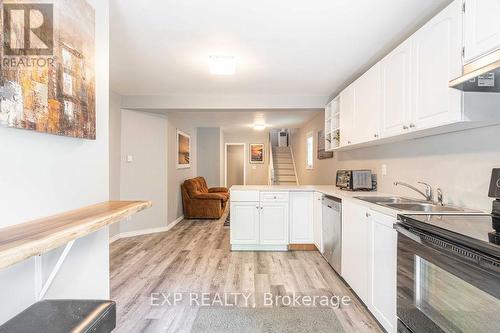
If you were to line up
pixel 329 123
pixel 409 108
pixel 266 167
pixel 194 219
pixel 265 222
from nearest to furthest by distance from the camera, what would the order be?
1. pixel 409 108
2. pixel 265 222
3. pixel 329 123
4. pixel 194 219
5. pixel 266 167

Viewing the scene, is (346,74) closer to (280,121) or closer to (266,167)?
(280,121)

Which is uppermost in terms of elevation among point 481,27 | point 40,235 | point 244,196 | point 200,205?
point 481,27

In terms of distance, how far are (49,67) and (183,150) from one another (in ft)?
16.1

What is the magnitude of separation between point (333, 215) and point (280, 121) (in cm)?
407

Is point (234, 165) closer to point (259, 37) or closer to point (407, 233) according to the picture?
point (259, 37)

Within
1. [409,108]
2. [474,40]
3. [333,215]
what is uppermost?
[474,40]

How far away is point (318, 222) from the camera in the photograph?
3.39 meters

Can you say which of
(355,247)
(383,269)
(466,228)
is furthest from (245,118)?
(466,228)

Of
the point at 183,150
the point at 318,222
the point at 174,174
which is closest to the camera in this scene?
the point at 318,222

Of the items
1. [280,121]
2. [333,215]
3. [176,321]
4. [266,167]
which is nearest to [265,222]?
[333,215]

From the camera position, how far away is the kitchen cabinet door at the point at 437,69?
Result: 1479mm

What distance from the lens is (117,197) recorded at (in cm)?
416

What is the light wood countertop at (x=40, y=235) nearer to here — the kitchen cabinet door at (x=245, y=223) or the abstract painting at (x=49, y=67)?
the abstract painting at (x=49, y=67)

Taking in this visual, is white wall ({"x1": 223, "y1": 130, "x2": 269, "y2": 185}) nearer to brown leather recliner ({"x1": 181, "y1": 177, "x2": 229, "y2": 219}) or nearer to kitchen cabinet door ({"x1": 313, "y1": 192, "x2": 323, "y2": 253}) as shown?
brown leather recliner ({"x1": 181, "y1": 177, "x2": 229, "y2": 219})
